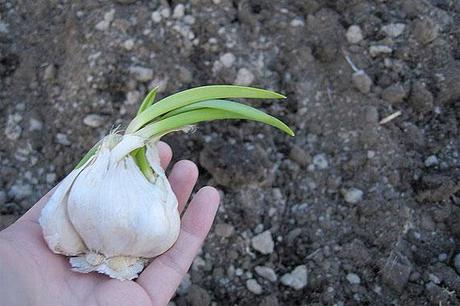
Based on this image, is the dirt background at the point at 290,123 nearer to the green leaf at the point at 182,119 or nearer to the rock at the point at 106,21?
the rock at the point at 106,21

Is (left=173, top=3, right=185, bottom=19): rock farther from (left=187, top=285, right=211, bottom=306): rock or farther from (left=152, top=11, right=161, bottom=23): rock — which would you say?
(left=187, top=285, right=211, bottom=306): rock

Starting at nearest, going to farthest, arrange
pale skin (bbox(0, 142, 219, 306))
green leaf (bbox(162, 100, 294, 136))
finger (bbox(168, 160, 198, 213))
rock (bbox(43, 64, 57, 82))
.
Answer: pale skin (bbox(0, 142, 219, 306))
green leaf (bbox(162, 100, 294, 136))
finger (bbox(168, 160, 198, 213))
rock (bbox(43, 64, 57, 82))

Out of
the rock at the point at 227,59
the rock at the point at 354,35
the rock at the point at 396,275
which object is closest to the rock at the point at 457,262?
the rock at the point at 396,275

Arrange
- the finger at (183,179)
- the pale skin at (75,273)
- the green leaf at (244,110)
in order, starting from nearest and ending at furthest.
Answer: the pale skin at (75,273)
the green leaf at (244,110)
the finger at (183,179)

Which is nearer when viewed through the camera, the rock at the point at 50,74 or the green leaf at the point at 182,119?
the green leaf at the point at 182,119

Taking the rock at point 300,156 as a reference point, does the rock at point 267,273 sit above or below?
below

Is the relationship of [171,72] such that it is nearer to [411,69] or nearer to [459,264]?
[411,69]

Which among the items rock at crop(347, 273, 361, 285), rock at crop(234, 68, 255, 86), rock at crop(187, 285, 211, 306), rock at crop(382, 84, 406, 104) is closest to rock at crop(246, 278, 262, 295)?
rock at crop(187, 285, 211, 306)
